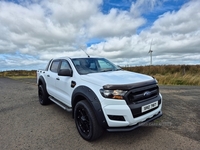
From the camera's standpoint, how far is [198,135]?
3.22 m

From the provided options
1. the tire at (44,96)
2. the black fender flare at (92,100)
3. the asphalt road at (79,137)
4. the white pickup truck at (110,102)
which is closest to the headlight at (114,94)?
the white pickup truck at (110,102)

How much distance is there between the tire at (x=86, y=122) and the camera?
2849 mm

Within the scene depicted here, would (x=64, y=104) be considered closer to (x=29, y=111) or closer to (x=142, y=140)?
(x=29, y=111)

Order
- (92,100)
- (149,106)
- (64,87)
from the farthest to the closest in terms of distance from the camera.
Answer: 1. (64,87)
2. (149,106)
3. (92,100)

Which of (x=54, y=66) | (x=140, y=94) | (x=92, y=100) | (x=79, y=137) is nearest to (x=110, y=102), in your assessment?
(x=92, y=100)

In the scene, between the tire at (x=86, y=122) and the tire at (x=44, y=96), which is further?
the tire at (x=44, y=96)

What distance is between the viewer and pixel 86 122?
3.17 m

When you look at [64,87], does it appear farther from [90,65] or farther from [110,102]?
[110,102]

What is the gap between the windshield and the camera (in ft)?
12.6

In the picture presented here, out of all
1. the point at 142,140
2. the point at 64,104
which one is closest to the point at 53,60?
the point at 64,104

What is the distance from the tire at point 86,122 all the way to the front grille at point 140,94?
76cm

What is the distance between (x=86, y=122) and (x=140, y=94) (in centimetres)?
126

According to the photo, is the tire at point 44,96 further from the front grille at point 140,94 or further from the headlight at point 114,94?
the front grille at point 140,94

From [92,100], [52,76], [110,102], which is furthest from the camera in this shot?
[52,76]
